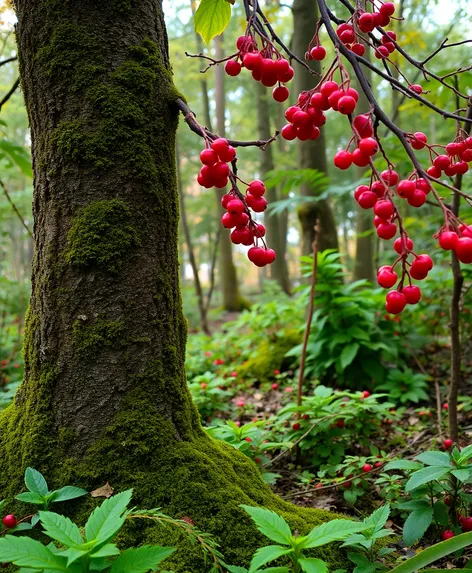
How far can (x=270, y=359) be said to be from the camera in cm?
489

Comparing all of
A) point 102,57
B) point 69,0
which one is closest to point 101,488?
point 102,57

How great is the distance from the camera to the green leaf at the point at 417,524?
152 cm

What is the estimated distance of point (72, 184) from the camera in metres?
1.59

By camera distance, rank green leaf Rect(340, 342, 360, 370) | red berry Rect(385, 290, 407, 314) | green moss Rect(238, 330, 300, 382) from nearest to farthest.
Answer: red berry Rect(385, 290, 407, 314) < green leaf Rect(340, 342, 360, 370) < green moss Rect(238, 330, 300, 382)

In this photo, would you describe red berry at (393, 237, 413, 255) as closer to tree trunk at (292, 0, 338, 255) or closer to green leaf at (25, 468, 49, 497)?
green leaf at (25, 468, 49, 497)

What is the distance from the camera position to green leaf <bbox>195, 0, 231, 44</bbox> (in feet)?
5.05

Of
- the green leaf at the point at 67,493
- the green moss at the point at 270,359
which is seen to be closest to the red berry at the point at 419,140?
the green leaf at the point at 67,493

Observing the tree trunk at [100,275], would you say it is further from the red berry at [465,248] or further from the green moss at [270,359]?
the green moss at [270,359]

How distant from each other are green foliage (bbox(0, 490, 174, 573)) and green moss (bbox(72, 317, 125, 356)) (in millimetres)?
572

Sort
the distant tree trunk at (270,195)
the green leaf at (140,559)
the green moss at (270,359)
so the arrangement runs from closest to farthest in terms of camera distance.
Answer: the green leaf at (140,559), the green moss at (270,359), the distant tree trunk at (270,195)

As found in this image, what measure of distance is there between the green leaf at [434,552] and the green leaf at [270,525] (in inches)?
14.6

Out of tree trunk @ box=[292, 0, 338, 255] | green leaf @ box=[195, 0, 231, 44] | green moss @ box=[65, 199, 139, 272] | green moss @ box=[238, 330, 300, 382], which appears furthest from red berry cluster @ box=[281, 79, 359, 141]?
tree trunk @ box=[292, 0, 338, 255]

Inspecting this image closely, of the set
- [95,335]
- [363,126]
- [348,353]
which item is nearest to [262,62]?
[363,126]

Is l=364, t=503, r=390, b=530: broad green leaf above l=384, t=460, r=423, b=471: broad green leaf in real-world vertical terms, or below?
below
